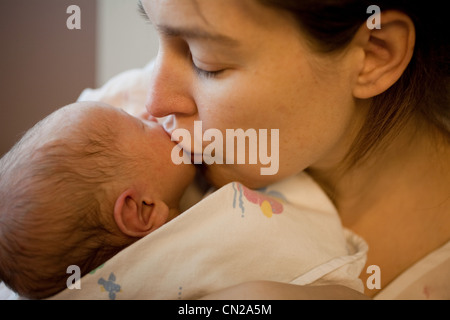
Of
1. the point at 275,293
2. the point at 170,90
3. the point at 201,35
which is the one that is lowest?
the point at 275,293

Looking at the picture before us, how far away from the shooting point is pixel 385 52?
2.89 feet

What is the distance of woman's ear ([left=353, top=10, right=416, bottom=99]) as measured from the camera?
84 cm

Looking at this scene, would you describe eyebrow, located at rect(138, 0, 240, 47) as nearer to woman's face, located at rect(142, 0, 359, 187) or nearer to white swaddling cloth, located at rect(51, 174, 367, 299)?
woman's face, located at rect(142, 0, 359, 187)

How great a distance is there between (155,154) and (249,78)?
11.5 inches

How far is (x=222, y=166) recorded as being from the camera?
Result: 40.5 inches

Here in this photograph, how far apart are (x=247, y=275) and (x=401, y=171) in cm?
51

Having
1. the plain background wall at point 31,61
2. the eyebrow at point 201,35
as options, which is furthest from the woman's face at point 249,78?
the plain background wall at point 31,61

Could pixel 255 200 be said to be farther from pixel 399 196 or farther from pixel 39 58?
pixel 39 58

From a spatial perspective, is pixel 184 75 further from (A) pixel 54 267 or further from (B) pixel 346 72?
(A) pixel 54 267

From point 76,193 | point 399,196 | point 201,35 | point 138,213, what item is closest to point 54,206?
point 76,193

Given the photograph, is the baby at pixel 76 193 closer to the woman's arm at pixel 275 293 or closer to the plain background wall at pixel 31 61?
the plain background wall at pixel 31 61

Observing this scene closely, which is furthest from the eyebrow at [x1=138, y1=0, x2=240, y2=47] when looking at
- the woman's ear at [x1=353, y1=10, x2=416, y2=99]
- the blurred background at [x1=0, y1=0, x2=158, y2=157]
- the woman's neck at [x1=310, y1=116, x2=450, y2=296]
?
the woman's neck at [x1=310, y1=116, x2=450, y2=296]

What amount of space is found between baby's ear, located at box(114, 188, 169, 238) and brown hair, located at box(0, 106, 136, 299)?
0.08 feet

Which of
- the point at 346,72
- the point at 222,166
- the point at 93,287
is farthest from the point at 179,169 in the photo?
the point at 346,72
